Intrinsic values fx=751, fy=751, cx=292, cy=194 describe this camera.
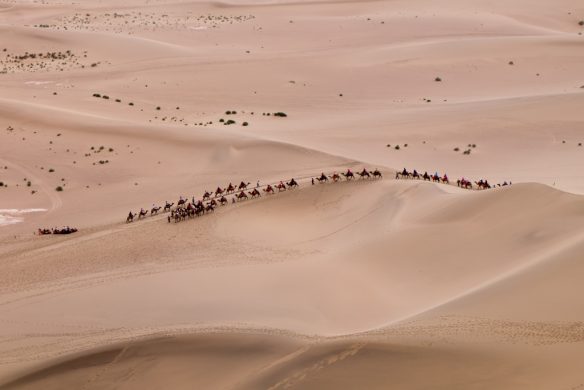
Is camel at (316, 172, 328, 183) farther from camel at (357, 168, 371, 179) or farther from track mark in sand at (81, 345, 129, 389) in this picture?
track mark in sand at (81, 345, 129, 389)

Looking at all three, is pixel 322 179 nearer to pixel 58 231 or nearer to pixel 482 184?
pixel 482 184

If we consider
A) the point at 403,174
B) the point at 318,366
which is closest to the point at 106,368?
the point at 318,366

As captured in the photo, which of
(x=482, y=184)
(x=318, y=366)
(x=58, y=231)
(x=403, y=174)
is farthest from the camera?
(x=403, y=174)

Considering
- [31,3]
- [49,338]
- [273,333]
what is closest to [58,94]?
[49,338]

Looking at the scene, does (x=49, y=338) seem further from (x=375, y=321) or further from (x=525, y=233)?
(x=525, y=233)

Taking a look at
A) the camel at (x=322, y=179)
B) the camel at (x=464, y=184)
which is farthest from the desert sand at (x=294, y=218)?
the camel at (x=464, y=184)

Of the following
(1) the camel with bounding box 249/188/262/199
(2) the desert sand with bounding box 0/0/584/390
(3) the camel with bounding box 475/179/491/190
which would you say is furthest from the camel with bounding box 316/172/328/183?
(3) the camel with bounding box 475/179/491/190
